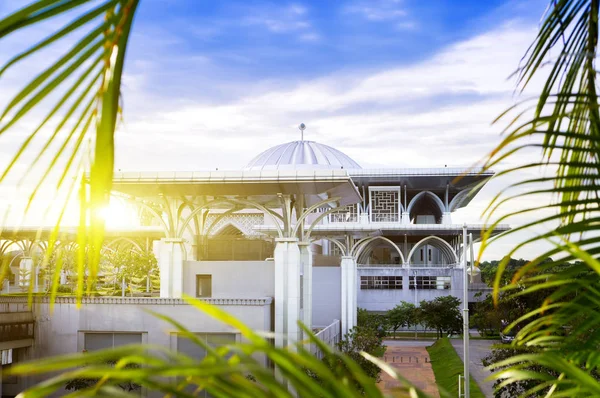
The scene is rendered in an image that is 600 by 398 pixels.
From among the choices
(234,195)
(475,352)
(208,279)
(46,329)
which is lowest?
(475,352)

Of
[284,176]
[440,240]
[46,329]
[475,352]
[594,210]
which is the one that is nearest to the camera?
[594,210]

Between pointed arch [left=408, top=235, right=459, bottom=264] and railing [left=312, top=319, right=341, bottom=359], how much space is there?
1521 cm

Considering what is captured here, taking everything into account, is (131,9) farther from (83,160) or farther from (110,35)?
(83,160)

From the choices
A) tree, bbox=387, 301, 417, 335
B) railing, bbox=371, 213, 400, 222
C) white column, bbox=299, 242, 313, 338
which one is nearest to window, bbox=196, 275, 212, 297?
white column, bbox=299, 242, 313, 338

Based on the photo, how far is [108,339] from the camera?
77.5ft

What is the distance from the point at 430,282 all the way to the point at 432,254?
696 cm

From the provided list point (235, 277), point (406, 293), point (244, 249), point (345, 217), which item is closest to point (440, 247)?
point (406, 293)

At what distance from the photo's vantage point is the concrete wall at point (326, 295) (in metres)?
45.2

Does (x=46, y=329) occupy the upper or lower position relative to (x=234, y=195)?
lower

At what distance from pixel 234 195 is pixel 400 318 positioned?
2749 cm

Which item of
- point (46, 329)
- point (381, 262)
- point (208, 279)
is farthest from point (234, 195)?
point (381, 262)

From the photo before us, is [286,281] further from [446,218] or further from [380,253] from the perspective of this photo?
[380,253]

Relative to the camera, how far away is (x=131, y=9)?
158cm

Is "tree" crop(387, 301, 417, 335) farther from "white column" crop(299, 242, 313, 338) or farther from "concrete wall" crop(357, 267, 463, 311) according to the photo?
"white column" crop(299, 242, 313, 338)
